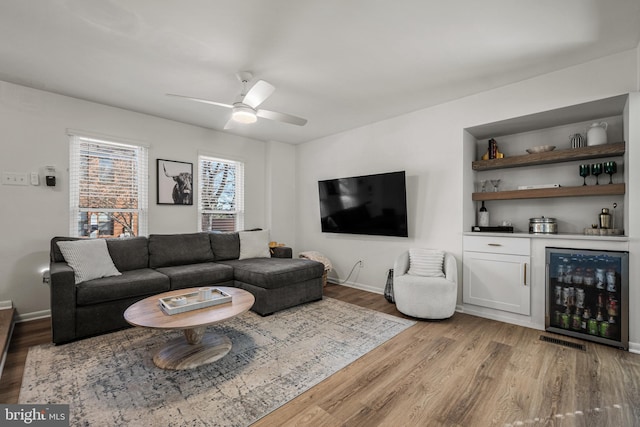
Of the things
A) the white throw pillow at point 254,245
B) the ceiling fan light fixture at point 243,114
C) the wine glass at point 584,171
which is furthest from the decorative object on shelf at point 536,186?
the white throw pillow at point 254,245

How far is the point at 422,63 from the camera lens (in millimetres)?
2674

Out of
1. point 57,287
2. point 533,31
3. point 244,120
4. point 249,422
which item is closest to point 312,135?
point 244,120

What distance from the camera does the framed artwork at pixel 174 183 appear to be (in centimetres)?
414

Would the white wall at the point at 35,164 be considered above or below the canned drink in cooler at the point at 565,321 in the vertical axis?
above

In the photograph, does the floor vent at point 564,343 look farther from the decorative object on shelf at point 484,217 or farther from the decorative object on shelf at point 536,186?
the decorative object on shelf at point 536,186

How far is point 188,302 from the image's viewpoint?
2.39 metres

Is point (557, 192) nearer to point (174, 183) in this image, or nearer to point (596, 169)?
point (596, 169)

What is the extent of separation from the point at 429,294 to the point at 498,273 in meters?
0.86

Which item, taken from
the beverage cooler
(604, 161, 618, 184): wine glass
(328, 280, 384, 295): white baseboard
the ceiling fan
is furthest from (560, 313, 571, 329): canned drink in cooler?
the ceiling fan

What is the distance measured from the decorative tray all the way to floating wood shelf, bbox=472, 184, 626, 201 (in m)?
3.21

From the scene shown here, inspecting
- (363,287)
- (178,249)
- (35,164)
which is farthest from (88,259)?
(363,287)

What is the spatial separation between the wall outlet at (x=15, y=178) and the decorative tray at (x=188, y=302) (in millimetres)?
2328

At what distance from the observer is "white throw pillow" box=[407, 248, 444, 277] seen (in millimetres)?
3488

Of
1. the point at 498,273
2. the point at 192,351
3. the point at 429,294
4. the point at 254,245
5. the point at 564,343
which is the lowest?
the point at 564,343
